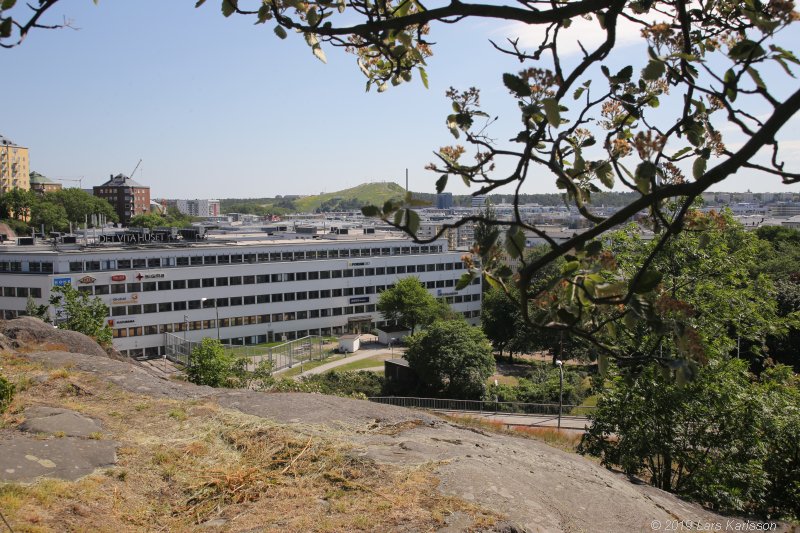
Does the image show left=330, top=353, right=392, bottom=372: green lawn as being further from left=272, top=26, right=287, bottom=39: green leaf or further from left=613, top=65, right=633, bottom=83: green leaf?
left=613, top=65, right=633, bottom=83: green leaf

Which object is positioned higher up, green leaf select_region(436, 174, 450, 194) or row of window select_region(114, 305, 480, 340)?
green leaf select_region(436, 174, 450, 194)

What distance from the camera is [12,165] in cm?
15000

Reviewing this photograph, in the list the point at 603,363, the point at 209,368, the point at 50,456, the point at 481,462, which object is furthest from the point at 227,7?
the point at 209,368

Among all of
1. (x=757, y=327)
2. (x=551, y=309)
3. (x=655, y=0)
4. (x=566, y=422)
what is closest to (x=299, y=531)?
(x=551, y=309)

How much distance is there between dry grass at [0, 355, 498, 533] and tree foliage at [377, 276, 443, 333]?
4964cm

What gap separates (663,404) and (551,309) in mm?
10458

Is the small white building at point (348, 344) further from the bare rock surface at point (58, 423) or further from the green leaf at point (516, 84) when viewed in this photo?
the green leaf at point (516, 84)

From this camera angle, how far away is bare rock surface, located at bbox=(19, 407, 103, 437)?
8.16 m

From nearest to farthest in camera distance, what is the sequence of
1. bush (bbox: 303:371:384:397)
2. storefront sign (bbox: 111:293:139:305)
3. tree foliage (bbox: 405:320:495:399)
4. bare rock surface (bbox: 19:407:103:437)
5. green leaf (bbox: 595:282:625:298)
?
green leaf (bbox: 595:282:625:298) → bare rock surface (bbox: 19:407:103:437) → tree foliage (bbox: 405:320:495:399) → bush (bbox: 303:371:384:397) → storefront sign (bbox: 111:293:139:305)

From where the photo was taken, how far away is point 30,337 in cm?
1561

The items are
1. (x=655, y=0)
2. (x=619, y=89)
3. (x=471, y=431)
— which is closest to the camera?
(x=619, y=89)

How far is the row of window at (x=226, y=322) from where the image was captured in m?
52.4

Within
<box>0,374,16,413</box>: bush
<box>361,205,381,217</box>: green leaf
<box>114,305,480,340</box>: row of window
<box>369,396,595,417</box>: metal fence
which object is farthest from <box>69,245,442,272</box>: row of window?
<box>361,205,381,217</box>: green leaf

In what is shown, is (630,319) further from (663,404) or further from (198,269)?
(198,269)
